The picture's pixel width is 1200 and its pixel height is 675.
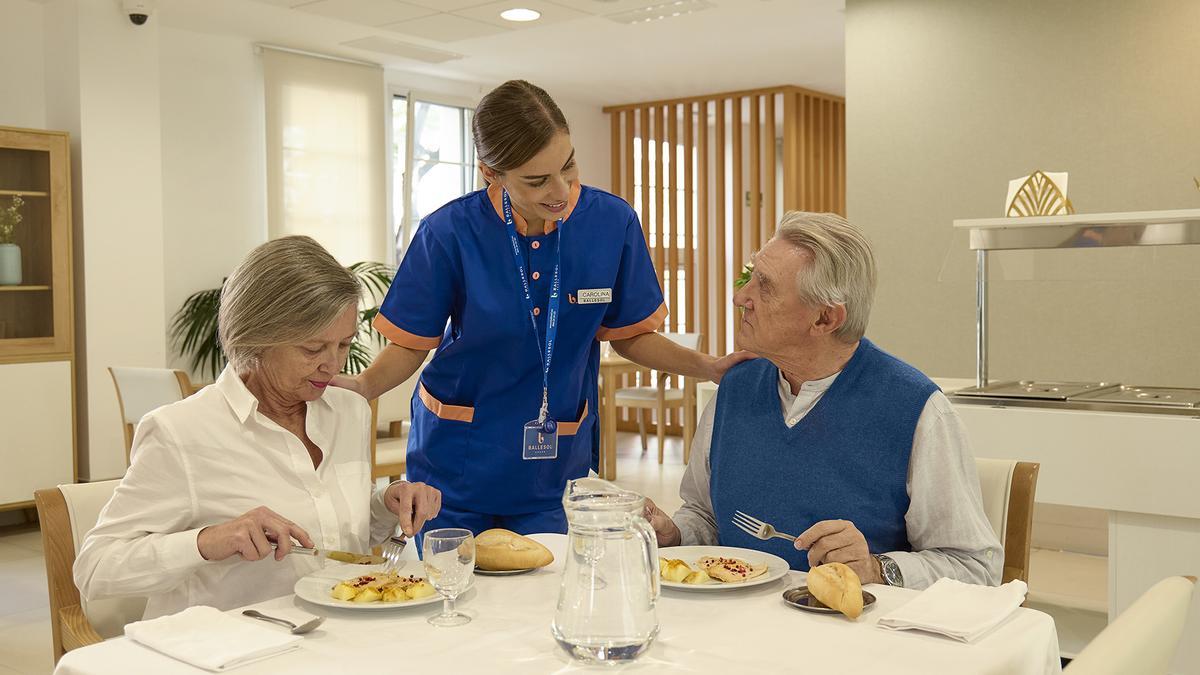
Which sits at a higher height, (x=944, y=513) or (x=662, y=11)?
(x=662, y=11)

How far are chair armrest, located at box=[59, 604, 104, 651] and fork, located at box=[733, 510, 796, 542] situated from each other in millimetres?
998

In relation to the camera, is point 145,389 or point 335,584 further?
point 145,389

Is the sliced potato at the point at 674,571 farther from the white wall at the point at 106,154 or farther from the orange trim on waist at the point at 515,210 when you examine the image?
the white wall at the point at 106,154

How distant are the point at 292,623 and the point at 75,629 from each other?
527mm

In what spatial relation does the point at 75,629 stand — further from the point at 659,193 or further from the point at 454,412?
the point at 659,193

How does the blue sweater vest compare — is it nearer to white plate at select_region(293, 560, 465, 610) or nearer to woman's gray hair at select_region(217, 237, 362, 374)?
white plate at select_region(293, 560, 465, 610)

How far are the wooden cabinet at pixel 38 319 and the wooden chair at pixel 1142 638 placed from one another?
5598 mm

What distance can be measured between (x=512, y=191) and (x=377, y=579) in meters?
0.87

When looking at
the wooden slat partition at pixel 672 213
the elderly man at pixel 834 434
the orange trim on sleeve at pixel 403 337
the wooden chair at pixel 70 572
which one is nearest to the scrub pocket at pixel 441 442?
the orange trim on sleeve at pixel 403 337

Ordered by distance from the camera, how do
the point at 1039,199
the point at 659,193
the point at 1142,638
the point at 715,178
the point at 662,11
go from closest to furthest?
the point at 1142,638 → the point at 1039,199 → the point at 662,11 → the point at 715,178 → the point at 659,193

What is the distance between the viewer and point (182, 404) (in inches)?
67.3

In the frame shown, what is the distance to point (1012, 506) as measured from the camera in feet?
6.62

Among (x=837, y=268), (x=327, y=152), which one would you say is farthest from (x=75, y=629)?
(x=327, y=152)

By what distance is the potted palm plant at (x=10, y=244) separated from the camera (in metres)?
5.62
